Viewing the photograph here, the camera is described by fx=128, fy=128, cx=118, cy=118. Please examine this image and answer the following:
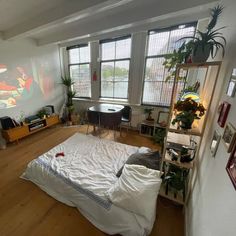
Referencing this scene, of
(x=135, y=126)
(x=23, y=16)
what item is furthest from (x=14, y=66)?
(x=135, y=126)

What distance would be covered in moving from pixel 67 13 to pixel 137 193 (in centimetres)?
251

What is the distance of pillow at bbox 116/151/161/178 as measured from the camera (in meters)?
1.83

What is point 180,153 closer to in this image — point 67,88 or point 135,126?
point 135,126

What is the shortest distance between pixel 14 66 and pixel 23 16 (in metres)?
1.44

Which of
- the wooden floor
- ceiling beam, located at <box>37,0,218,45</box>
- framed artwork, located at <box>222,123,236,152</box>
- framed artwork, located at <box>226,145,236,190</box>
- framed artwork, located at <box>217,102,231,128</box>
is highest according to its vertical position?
ceiling beam, located at <box>37,0,218,45</box>

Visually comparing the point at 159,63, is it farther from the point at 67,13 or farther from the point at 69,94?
the point at 69,94

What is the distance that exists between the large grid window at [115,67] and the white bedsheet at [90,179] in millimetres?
2065

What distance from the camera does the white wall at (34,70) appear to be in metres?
3.16

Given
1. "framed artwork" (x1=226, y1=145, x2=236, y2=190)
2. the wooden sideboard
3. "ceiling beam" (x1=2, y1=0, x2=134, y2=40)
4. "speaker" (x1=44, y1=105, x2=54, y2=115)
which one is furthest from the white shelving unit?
"speaker" (x1=44, y1=105, x2=54, y2=115)

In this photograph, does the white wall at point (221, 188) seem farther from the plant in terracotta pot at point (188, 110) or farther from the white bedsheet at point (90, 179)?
the white bedsheet at point (90, 179)

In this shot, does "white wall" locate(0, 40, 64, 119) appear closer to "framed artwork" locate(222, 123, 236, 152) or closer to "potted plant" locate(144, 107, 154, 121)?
"potted plant" locate(144, 107, 154, 121)

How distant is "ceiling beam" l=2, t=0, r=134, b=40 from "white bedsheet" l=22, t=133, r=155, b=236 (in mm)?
2125

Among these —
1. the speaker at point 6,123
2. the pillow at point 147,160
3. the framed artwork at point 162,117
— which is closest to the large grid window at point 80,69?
the speaker at point 6,123

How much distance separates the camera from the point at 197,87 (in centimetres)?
205
